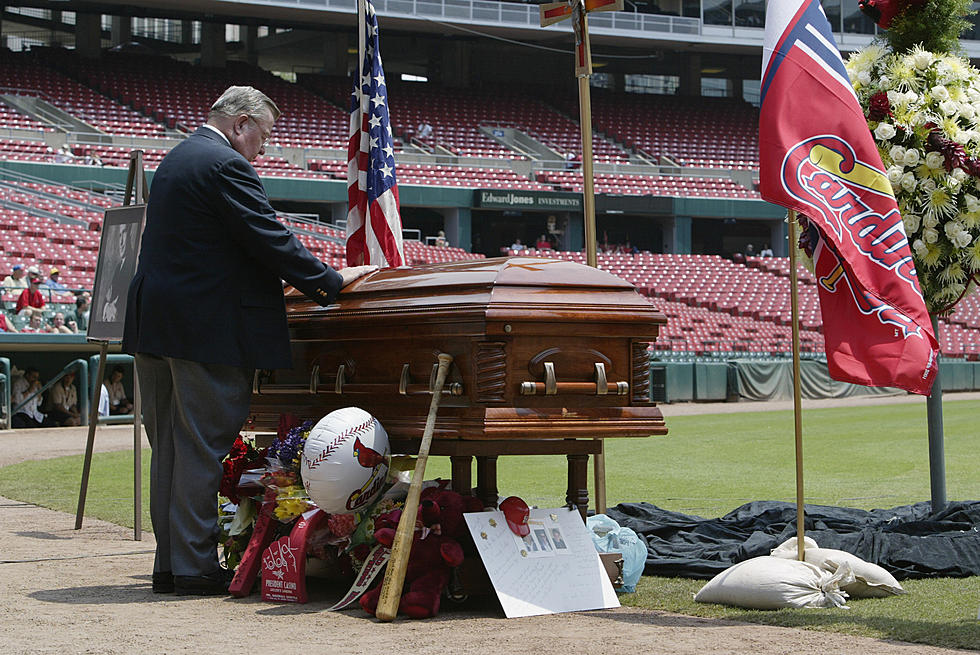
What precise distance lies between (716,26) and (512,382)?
48461 mm

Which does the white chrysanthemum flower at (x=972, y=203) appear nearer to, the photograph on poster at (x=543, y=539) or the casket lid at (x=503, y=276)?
the casket lid at (x=503, y=276)

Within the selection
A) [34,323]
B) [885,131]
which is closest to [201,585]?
[885,131]

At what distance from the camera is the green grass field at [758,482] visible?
4691 mm

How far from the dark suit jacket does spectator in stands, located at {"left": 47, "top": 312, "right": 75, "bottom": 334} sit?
15.3 meters

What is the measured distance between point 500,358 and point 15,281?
59.6ft

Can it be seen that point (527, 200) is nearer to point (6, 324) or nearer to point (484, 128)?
point (484, 128)

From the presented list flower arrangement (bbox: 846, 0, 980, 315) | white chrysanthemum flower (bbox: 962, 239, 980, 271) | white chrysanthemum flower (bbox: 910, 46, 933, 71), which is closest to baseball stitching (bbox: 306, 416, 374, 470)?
flower arrangement (bbox: 846, 0, 980, 315)

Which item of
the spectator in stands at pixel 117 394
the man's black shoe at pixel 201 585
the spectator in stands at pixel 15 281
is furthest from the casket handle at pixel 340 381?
the spectator in stands at pixel 15 281

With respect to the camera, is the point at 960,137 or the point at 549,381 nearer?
the point at 549,381

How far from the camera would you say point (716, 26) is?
50750 mm

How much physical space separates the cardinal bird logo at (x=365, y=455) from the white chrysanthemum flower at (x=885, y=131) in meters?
3.50

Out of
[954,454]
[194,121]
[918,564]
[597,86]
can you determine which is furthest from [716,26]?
[918,564]

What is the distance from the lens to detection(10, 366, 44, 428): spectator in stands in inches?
798

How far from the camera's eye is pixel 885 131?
264 inches
